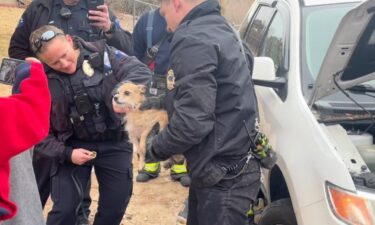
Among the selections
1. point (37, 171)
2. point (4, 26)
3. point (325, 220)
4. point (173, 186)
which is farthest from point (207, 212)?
point (4, 26)

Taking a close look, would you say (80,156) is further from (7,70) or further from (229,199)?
(229,199)

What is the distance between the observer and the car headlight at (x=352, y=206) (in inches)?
90.6

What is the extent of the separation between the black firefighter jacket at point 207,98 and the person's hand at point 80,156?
71 centimetres

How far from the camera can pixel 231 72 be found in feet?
8.23

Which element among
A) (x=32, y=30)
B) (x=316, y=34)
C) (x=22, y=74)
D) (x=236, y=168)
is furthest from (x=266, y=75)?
(x=22, y=74)

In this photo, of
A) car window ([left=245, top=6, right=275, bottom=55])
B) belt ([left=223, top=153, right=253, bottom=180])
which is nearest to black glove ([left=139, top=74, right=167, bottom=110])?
belt ([left=223, top=153, right=253, bottom=180])

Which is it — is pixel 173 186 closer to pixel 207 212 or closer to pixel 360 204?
pixel 207 212

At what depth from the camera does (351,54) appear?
261cm

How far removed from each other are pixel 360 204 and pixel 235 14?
11.3 m

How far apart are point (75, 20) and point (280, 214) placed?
76.5 inches

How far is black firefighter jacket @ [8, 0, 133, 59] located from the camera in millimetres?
3637

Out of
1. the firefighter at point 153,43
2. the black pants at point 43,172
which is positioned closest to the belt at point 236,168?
the black pants at point 43,172

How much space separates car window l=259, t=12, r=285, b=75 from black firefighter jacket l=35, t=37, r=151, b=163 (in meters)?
1.04

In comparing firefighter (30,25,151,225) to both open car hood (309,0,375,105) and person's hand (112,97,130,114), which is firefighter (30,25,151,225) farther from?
open car hood (309,0,375,105)
